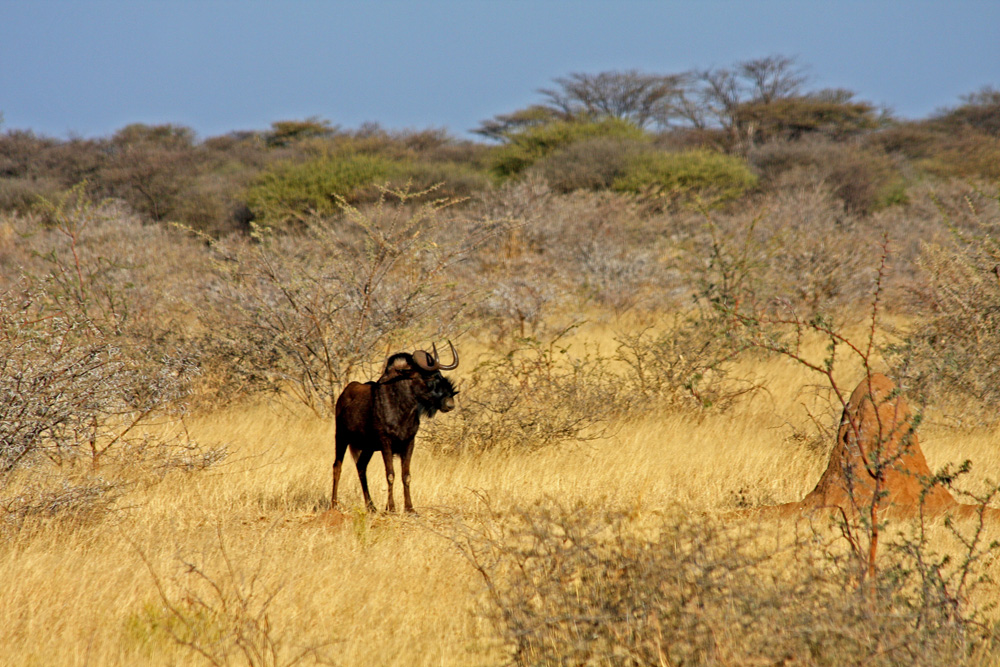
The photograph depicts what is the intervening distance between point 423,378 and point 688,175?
64.1 feet

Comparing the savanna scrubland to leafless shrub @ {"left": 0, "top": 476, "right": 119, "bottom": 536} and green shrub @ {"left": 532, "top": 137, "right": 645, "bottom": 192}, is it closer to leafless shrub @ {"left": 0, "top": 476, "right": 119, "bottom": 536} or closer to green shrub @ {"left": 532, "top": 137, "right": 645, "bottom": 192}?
leafless shrub @ {"left": 0, "top": 476, "right": 119, "bottom": 536}

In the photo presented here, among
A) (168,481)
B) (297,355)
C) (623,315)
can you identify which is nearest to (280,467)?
(168,481)

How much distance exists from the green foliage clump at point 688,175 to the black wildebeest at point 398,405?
17562mm

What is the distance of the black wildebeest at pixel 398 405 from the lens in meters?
5.14

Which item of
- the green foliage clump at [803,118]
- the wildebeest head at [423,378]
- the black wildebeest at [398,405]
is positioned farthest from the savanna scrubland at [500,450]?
the green foliage clump at [803,118]

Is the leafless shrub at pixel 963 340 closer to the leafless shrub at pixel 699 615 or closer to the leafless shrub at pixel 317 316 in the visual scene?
the leafless shrub at pixel 317 316

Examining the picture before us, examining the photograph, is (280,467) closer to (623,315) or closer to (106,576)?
(106,576)

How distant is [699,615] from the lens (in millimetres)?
2904

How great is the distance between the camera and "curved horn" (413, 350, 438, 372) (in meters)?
5.11

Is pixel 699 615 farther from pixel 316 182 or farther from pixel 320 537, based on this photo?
pixel 316 182

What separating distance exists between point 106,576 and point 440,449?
318cm

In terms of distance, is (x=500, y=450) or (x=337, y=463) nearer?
(x=337, y=463)

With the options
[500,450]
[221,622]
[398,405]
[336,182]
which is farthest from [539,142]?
[221,622]

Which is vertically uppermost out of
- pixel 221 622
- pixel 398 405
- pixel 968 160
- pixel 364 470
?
pixel 968 160
